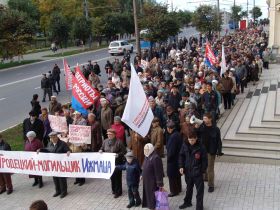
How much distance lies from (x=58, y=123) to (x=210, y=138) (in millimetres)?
4649

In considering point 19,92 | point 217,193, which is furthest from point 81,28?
point 217,193

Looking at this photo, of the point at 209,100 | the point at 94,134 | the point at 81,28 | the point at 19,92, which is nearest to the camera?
the point at 94,134

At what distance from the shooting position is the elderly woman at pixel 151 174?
819 cm

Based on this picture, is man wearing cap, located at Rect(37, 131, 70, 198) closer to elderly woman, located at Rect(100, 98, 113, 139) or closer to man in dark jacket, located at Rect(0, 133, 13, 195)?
man in dark jacket, located at Rect(0, 133, 13, 195)

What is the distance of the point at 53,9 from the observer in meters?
65.8

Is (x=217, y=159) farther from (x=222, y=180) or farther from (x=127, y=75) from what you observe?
(x=127, y=75)

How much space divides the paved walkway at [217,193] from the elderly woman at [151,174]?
660 mm

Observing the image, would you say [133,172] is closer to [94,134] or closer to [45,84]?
[94,134]

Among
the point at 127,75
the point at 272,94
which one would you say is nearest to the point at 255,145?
the point at 272,94

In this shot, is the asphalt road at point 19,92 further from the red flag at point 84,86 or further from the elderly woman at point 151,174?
the elderly woman at point 151,174

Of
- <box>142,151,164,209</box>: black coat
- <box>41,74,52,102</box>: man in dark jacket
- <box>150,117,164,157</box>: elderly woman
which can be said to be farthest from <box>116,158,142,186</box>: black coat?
<box>41,74,52,102</box>: man in dark jacket

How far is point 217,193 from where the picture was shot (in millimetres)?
9391

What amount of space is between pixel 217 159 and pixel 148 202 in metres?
3.54

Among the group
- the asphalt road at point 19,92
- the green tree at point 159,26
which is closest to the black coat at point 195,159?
the asphalt road at point 19,92
